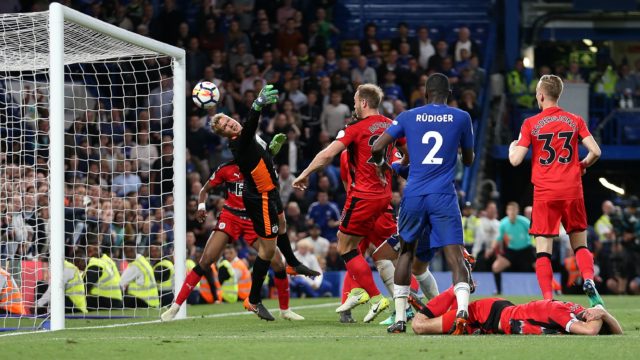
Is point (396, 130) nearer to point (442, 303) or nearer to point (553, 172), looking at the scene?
point (442, 303)

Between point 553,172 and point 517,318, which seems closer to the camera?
point 517,318

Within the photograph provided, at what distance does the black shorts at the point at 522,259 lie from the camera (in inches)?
883

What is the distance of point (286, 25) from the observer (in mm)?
27203

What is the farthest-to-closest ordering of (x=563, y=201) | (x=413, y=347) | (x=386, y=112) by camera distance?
(x=386, y=112), (x=563, y=201), (x=413, y=347)

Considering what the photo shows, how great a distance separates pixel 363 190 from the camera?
39.2 ft

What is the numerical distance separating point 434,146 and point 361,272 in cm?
237

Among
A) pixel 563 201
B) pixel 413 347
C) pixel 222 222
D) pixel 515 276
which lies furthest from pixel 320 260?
pixel 413 347

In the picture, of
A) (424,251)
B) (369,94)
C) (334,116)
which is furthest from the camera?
(334,116)

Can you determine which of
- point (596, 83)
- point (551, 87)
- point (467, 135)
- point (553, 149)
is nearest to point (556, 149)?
point (553, 149)

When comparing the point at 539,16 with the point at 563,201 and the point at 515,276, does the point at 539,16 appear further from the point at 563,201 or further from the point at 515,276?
the point at 563,201

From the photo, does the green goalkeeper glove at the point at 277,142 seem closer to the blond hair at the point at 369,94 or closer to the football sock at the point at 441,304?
the blond hair at the point at 369,94

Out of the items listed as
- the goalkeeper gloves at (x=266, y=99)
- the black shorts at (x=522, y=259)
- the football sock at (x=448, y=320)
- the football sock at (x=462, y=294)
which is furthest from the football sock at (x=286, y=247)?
the black shorts at (x=522, y=259)

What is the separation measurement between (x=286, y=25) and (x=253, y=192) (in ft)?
49.1

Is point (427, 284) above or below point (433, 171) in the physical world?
below
